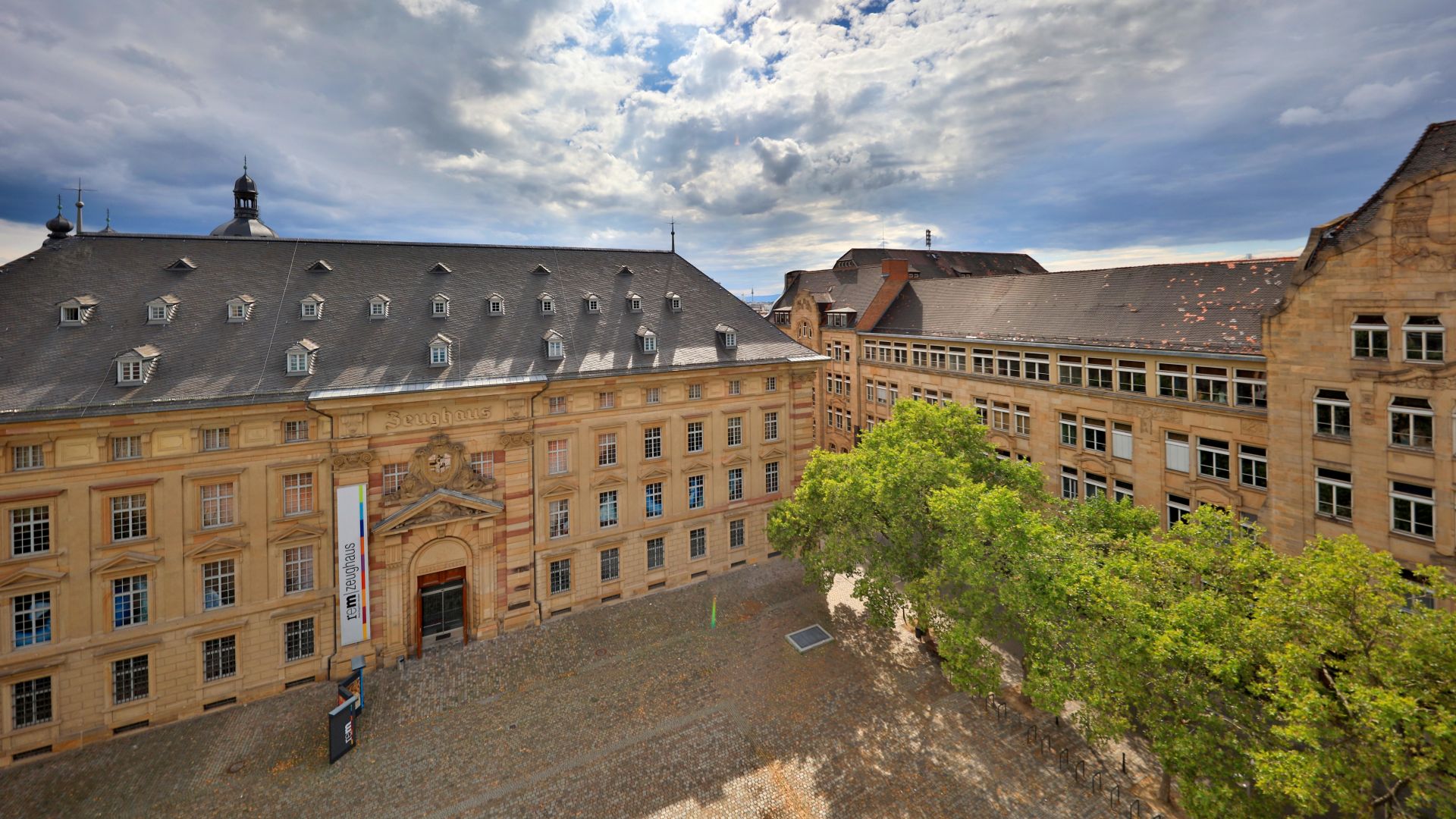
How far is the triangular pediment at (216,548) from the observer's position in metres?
28.3

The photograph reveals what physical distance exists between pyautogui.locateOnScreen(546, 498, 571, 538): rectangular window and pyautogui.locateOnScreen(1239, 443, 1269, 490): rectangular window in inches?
1449

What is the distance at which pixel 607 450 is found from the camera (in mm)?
38000

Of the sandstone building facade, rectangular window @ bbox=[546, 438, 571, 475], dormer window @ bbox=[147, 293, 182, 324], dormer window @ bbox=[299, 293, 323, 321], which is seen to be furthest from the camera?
rectangular window @ bbox=[546, 438, 571, 475]

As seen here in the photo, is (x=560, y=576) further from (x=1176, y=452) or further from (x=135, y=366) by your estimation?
(x=1176, y=452)

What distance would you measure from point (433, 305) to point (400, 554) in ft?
46.7

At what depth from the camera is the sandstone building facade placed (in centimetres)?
2536

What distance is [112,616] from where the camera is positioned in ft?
89.6

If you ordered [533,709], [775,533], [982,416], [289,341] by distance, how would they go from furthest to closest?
[982,416], [775,533], [289,341], [533,709]

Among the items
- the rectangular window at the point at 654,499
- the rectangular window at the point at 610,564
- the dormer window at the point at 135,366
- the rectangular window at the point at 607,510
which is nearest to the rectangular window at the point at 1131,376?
the rectangular window at the point at 654,499

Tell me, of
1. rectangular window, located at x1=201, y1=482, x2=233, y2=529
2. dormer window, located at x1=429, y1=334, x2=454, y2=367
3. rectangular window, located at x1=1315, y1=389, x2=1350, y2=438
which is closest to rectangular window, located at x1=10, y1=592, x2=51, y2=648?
rectangular window, located at x1=201, y1=482, x2=233, y2=529

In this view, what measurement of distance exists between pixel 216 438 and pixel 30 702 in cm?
1284

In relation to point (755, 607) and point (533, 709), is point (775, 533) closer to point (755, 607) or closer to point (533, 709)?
point (755, 607)

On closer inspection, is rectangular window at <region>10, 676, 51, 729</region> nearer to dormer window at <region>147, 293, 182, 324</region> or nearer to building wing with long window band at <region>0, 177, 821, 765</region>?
building wing with long window band at <region>0, 177, 821, 765</region>

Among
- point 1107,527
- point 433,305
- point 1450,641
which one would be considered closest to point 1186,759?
point 1450,641
